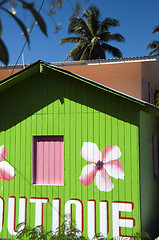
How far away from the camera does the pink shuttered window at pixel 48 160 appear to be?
350 inches

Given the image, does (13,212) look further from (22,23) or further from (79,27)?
(79,27)

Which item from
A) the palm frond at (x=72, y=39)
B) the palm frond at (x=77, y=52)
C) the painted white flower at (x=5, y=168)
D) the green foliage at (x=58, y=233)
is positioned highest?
the palm frond at (x=72, y=39)

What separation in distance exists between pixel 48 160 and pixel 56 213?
4.67 ft

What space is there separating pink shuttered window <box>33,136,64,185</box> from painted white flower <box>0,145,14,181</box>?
0.71 metres

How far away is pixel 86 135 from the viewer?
28.7ft

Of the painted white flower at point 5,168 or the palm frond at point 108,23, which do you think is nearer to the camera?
the painted white flower at point 5,168

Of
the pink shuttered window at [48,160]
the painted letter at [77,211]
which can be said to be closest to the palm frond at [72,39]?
the pink shuttered window at [48,160]

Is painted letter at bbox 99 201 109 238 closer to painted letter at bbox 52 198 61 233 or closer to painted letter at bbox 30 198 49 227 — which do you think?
painted letter at bbox 52 198 61 233

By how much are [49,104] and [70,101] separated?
0.62m

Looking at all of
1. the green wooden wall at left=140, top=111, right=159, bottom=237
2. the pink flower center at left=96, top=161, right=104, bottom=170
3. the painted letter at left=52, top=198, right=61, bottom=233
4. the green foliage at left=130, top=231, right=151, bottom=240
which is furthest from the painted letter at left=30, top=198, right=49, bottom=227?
the green wooden wall at left=140, top=111, right=159, bottom=237

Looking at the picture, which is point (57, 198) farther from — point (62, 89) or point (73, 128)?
point (62, 89)

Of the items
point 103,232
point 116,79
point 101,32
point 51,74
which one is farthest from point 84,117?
point 101,32

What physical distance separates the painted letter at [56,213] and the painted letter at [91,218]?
2.70ft

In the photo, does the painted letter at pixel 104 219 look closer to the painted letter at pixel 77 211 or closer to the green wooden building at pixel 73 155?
the green wooden building at pixel 73 155
